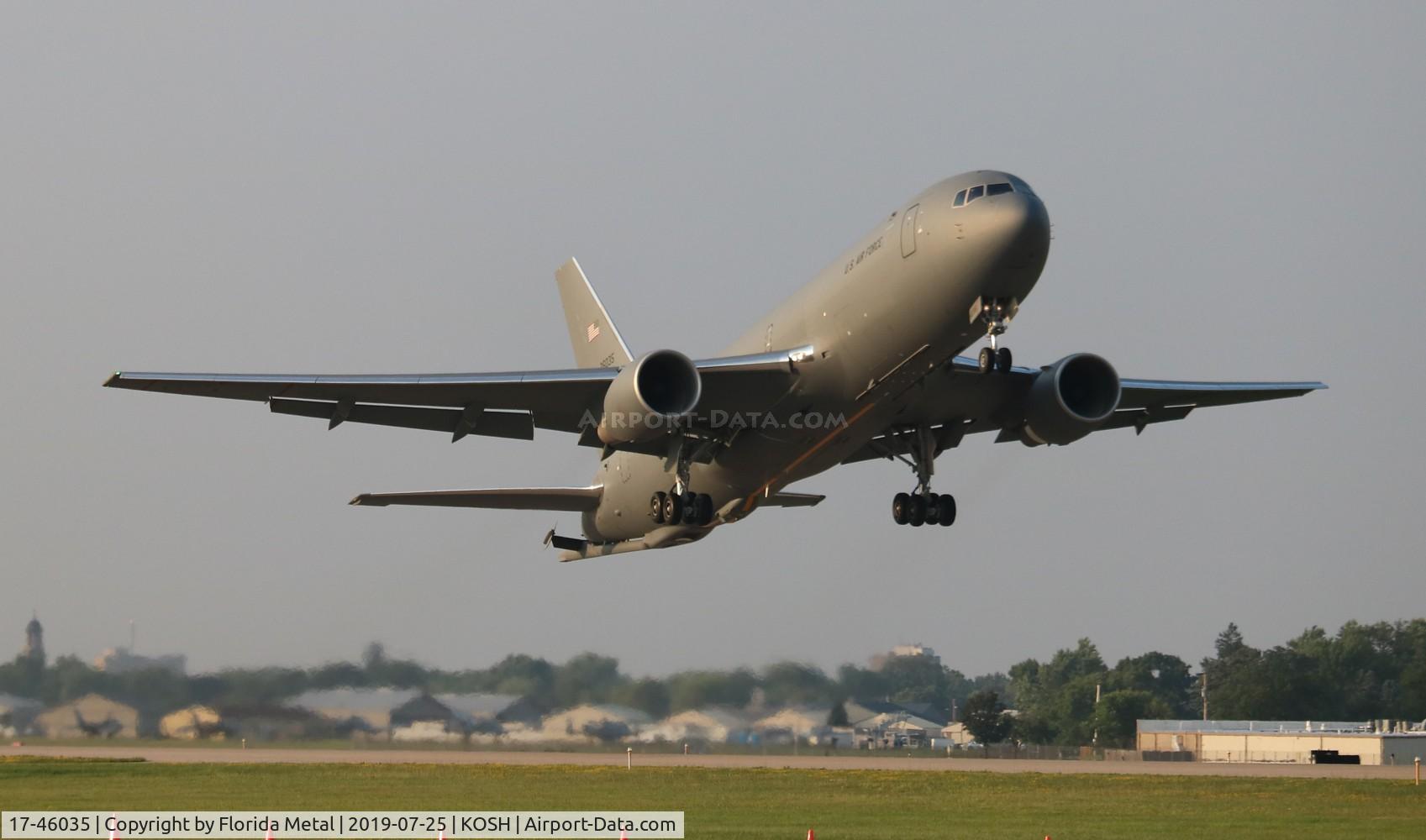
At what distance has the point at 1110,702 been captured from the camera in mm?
74875

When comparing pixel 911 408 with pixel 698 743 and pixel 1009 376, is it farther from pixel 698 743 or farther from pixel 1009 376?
pixel 698 743

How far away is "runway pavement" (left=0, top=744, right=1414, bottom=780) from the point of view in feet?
133

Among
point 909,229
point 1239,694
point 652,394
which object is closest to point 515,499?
point 652,394

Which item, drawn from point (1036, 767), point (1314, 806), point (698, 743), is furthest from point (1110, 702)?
point (1314, 806)

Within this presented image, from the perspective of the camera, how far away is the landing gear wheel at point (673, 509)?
29.2 m

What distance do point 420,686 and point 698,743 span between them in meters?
7.19

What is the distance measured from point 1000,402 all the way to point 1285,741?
37900 millimetres

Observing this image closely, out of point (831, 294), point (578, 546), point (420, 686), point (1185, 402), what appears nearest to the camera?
point (831, 294)

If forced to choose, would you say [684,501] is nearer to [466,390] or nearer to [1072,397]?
[466,390]

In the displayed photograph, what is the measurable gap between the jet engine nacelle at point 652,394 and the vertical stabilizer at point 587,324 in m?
8.78

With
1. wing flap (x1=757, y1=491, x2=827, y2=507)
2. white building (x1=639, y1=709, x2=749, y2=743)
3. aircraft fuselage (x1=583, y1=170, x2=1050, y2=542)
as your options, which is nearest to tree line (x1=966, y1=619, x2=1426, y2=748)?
white building (x1=639, y1=709, x2=749, y2=743)

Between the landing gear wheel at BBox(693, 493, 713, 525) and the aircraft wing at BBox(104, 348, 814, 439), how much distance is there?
2208 mm

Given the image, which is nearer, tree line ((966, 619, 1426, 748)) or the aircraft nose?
the aircraft nose

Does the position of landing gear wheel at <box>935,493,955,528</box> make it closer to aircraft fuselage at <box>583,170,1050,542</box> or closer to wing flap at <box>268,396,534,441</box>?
aircraft fuselage at <box>583,170,1050,542</box>
